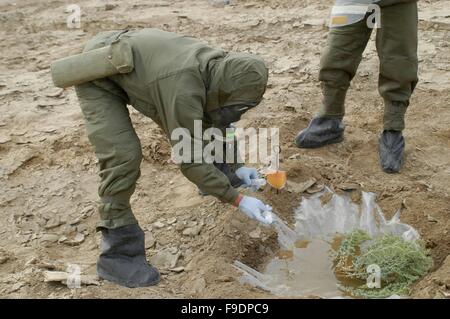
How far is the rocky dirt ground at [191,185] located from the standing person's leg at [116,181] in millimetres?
116

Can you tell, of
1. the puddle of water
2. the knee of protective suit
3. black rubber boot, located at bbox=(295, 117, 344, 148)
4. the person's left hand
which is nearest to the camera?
the puddle of water

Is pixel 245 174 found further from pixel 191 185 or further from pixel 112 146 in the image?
pixel 112 146

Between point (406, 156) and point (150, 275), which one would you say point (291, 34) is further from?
point (150, 275)

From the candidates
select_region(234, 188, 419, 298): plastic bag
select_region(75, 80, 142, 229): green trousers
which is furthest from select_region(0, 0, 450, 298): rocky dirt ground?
select_region(75, 80, 142, 229): green trousers

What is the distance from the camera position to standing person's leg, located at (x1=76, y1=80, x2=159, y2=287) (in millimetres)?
2816

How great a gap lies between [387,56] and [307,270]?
57.4 inches

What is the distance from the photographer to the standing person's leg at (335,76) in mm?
3793

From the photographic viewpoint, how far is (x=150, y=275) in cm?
300

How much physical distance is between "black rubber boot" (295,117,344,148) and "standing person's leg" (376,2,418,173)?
1.10 ft

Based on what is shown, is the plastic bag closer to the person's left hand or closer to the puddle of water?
the puddle of water

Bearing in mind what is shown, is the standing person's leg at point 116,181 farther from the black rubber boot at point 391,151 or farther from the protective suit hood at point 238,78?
the black rubber boot at point 391,151

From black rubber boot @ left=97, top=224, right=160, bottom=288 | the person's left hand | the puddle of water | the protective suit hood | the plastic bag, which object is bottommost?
the puddle of water
